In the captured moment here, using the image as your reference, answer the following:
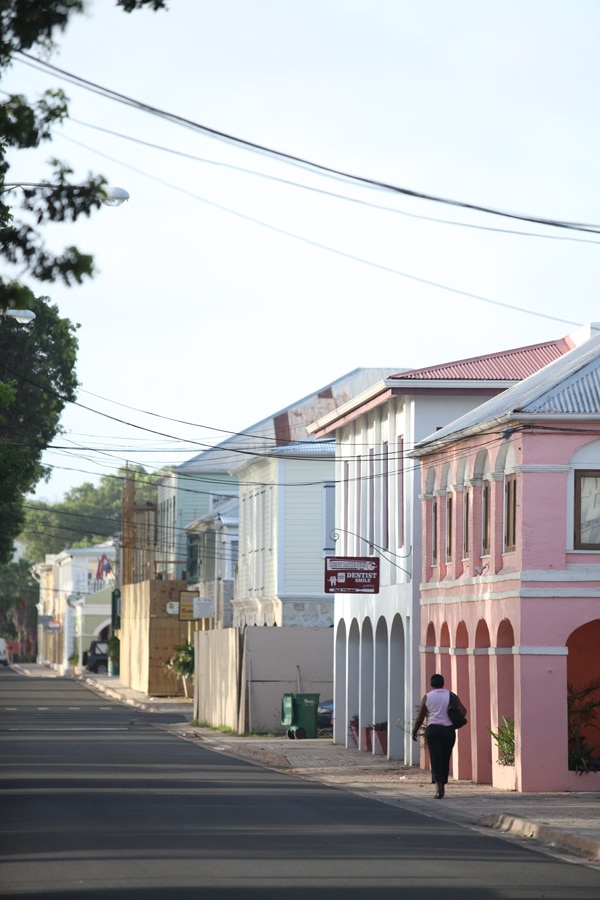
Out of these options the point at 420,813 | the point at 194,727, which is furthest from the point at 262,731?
Result: the point at 420,813

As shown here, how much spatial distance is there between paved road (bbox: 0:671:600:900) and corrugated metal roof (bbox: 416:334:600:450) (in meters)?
6.53

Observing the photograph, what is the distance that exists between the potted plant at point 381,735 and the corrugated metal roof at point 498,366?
24.2ft

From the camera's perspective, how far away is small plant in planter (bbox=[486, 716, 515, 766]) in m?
25.5

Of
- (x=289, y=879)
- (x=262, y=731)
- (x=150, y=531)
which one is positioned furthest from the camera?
(x=150, y=531)

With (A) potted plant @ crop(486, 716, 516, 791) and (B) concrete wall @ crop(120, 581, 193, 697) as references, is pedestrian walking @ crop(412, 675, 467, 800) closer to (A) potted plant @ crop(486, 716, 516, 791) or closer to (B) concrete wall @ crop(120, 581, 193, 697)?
(A) potted plant @ crop(486, 716, 516, 791)

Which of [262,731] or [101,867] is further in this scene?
[262,731]

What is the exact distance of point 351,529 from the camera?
3797 centimetres

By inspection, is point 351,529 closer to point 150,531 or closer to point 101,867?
point 101,867

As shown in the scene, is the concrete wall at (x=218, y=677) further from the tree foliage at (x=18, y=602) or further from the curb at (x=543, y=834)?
the tree foliage at (x=18, y=602)

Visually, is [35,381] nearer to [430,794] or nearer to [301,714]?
[301,714]

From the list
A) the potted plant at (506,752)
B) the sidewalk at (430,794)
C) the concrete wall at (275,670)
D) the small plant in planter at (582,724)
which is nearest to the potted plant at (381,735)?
the sidewalk at (430,794)

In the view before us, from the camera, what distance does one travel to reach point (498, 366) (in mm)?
33312

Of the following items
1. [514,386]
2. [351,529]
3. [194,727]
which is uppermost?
[514,386]

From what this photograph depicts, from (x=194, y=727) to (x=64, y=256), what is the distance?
36.6m
